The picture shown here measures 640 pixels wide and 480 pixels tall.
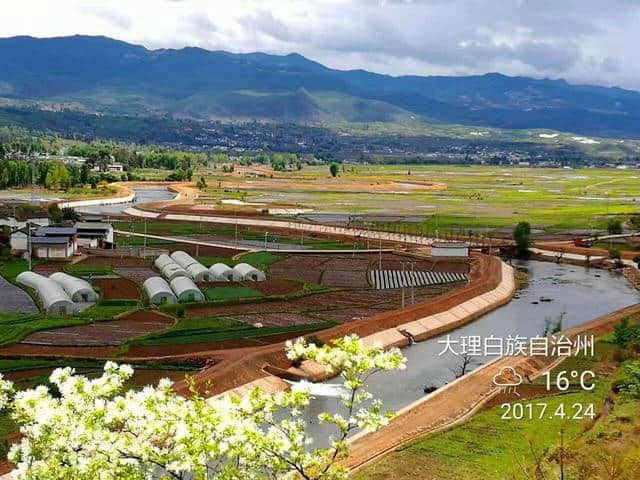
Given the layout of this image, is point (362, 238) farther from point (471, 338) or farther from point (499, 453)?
point (499, 453)

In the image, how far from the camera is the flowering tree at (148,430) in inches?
314

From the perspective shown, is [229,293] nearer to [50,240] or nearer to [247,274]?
[247,274]

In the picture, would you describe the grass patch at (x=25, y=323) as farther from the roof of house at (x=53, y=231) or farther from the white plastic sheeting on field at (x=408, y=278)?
the white plastic sheeting on field at (x=408, y=278)

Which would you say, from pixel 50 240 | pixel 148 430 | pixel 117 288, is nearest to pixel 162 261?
pixel 117 288

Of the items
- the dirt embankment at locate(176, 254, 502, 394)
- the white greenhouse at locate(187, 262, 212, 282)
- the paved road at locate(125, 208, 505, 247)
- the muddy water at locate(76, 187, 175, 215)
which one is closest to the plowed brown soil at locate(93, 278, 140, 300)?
the white greenhouse at locate(187, 262, 212, 282)

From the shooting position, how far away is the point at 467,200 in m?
110

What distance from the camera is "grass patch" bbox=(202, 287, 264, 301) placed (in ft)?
138

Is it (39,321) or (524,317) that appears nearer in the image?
(39,321)

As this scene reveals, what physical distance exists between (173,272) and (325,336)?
13909 mm

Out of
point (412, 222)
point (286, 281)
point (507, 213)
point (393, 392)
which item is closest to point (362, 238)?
point (412, 222)

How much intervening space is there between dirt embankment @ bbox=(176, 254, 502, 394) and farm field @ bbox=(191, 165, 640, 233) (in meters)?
29.6

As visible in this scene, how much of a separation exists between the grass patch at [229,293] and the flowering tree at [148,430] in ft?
109

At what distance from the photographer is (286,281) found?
48.1 m

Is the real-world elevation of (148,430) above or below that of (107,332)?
above
